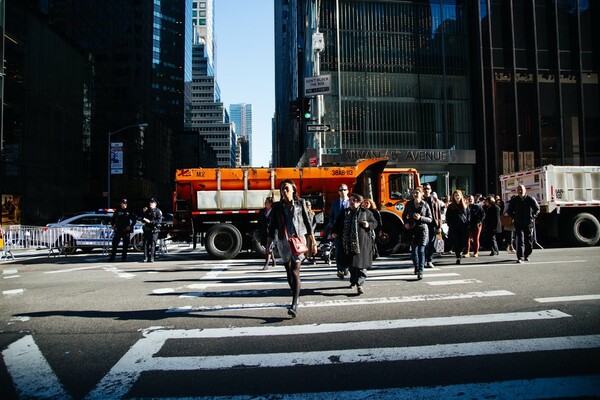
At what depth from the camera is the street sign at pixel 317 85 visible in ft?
52.5

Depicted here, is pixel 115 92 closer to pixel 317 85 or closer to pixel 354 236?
pixel 317 85

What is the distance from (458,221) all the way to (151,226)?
9.23 metres

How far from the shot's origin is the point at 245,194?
1294 cm

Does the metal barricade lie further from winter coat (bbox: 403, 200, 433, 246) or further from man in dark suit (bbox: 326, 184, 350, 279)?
winter coat (bbox: 403, 200, 433, 246)

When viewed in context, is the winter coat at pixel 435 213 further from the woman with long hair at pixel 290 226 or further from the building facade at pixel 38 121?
the building facade at pixel 38 121

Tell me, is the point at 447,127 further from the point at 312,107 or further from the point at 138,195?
the point at 138,195

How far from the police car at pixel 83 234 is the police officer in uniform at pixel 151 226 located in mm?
3734

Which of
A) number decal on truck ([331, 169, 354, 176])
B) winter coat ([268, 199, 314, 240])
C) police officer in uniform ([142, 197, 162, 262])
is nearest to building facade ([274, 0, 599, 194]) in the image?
number decal on truck ([331, 169, 354, 176])

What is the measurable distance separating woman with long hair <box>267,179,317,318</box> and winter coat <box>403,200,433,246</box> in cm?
342

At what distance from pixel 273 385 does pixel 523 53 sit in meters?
29.8

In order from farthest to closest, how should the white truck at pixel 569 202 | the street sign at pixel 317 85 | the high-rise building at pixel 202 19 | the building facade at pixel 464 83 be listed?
the high-rise building at pixel 202 19
the building facade at pixel 464 83
the street sign at pixel 317 85
the white truck at pixel 569 202

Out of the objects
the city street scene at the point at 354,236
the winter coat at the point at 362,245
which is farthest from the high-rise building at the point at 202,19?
the winter coat at the point at 362,245

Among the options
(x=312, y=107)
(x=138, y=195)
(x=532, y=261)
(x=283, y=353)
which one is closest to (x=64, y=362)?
(x=283, y=353)

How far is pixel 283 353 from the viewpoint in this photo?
13.4 feet
